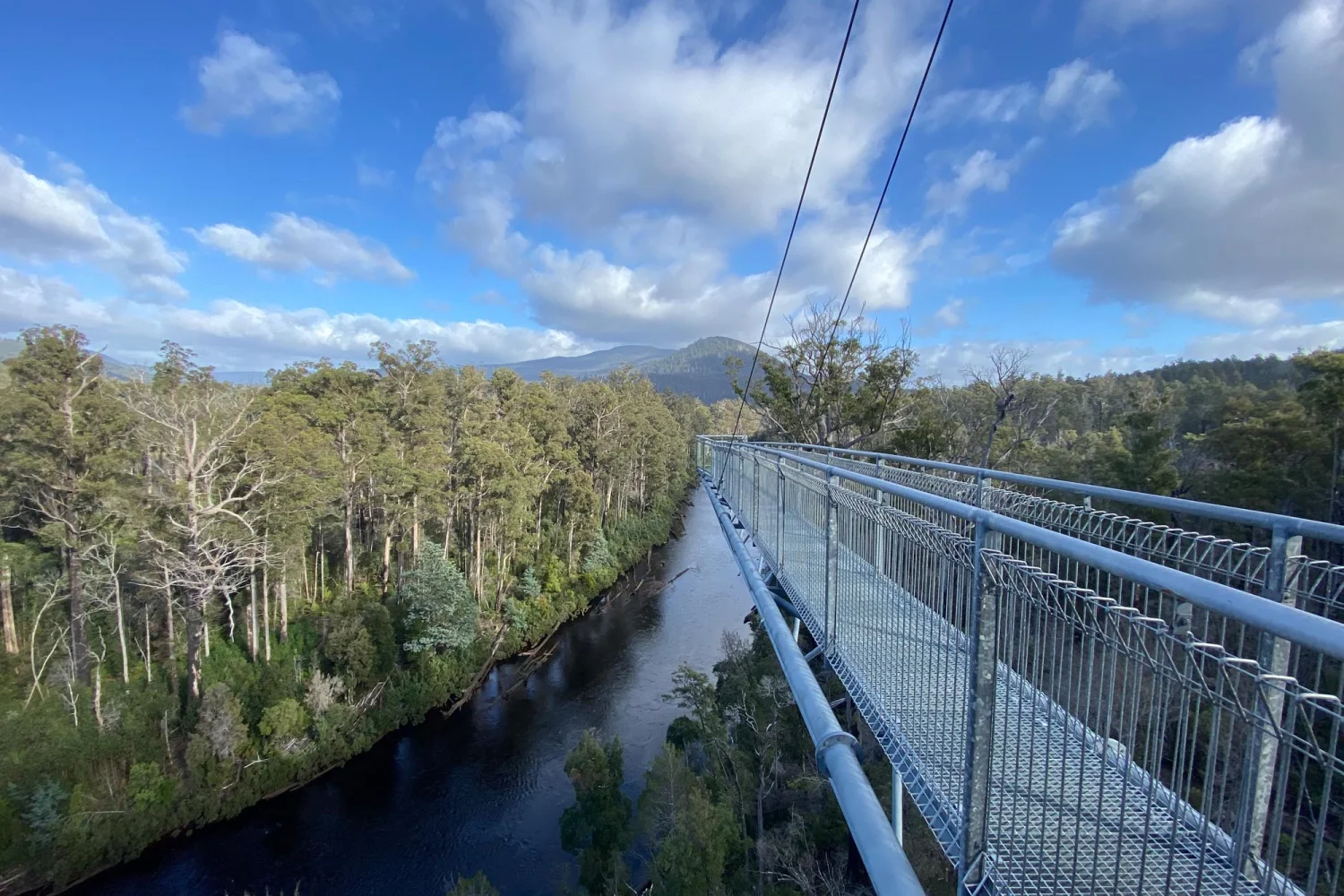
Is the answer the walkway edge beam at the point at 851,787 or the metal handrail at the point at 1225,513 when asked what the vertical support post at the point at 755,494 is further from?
the walkway edge beam at the point at 851,787

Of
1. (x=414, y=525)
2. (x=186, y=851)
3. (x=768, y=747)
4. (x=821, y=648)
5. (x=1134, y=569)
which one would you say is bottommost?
(x=186, y=851)

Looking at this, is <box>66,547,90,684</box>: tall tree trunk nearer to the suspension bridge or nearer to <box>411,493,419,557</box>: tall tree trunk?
<box>411,493,419,557</box>: tall tree trunk

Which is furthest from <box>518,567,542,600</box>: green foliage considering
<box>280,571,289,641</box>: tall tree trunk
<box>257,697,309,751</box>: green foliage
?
<box>257,697,309,751</box>: green foliage

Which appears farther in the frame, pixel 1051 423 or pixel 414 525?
pixel 1051 423

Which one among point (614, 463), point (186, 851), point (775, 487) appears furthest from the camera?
point (614, 463)

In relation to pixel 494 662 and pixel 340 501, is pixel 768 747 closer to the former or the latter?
pixel 494 662

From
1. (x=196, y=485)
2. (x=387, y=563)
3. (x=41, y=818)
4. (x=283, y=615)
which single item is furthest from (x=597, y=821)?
(x=387, y=563)

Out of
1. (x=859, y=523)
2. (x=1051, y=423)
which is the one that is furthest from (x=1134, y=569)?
(x=1051, y=423)

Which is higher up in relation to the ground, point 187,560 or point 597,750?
point 187,560
